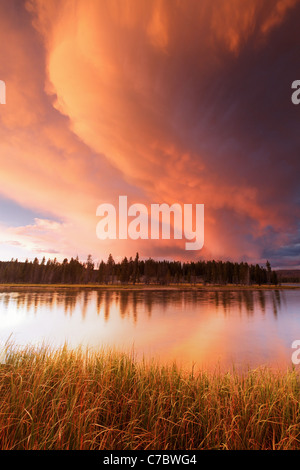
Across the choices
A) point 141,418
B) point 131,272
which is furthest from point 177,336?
point 131,272

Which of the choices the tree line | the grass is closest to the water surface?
the grass

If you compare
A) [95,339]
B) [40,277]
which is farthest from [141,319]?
[40,277]

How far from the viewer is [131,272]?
6368 inches

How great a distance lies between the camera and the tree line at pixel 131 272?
490 feet

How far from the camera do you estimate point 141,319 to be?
103 ft

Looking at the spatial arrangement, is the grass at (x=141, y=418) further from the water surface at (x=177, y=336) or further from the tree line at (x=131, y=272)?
the tree line at (x=131, y=272)

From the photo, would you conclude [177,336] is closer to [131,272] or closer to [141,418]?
[141,418]

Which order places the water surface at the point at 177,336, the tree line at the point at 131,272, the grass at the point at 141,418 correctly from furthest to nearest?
the tree line at the point at 131,272 → the water surface at the point at 177,336 → the grass at the point at 141,418

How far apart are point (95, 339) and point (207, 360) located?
11167 mm

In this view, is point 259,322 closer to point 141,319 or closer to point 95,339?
point 141,319

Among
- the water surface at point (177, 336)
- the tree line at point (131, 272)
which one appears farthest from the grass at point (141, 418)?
the tree line at point (131, 272)

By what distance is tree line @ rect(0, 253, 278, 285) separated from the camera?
149375 millimetres

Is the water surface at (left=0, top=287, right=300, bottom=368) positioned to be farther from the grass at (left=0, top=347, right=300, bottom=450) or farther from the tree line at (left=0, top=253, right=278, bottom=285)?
the tree line at (left=0, top=253, right=278, bottom=285)

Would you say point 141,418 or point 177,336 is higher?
point 141,418
